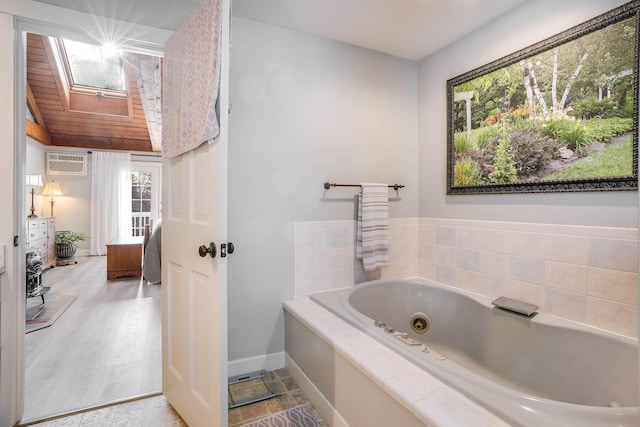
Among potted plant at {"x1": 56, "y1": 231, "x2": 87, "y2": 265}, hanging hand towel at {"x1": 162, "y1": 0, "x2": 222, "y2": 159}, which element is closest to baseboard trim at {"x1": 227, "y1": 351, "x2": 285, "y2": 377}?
hanging hand towel at {"x1": 162, "y1": 0, "x2": 222, "y2": 159}

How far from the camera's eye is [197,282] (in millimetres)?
1464

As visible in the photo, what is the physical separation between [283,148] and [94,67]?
4243 mm

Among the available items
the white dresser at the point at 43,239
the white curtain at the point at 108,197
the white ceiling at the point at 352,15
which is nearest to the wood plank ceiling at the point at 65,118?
the white curtain at the point at 108,197

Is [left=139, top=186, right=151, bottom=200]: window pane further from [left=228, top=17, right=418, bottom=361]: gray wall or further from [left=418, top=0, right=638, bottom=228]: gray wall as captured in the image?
[left=418, top=0, right=638, bottom=228]: gray wall

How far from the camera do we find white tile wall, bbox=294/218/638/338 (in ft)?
4.95

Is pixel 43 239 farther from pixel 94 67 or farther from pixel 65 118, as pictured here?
pixel 94 67

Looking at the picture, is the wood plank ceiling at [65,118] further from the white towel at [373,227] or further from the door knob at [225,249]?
the door knob at [225,249]

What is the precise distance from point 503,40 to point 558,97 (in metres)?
0.55

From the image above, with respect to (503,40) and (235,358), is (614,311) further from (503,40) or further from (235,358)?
(235,358)

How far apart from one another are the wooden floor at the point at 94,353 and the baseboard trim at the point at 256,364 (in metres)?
0.44

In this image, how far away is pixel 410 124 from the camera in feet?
8.61

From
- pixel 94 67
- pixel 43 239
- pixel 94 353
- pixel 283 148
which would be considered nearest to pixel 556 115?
pixel 283 148

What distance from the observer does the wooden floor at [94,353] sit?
182 cm

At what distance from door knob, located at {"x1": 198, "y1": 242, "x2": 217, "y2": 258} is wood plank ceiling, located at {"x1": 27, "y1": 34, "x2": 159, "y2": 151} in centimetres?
361
